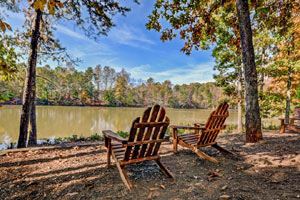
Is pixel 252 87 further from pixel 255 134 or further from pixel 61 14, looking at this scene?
pixel 61 14

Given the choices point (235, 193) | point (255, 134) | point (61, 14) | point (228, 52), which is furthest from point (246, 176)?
point (228, 52)

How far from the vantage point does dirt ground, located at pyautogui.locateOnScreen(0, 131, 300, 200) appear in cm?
179

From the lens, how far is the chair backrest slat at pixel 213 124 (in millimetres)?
2699

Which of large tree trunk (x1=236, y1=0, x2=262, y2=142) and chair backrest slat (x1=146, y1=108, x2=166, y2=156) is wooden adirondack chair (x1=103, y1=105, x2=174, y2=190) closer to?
chair backrest slat (x1=146, y1=108, x2=166, y2=156)

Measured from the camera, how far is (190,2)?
472 centimetres

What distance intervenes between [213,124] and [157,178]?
145cm

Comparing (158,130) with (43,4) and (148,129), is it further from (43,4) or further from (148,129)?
(43,4)

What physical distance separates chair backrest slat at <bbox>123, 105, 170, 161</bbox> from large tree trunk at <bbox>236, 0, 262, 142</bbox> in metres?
2.86

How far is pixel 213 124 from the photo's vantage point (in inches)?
110

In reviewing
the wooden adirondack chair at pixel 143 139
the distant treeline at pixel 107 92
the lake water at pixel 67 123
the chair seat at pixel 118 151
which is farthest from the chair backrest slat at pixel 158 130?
the distant treeline at pixel 107 92

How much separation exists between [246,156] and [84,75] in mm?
46825

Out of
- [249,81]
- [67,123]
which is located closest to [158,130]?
[249,81]

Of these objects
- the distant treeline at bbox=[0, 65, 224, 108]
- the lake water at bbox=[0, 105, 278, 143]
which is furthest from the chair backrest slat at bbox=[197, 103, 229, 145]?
the distant treeline at bbox=[0, 65, 224, 108]

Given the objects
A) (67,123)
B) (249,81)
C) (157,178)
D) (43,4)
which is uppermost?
(43,4)
